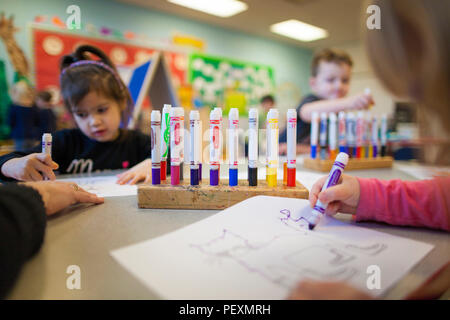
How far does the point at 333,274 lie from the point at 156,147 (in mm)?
320

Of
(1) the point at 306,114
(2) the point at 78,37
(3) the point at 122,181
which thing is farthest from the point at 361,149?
(2) the point at 78,37

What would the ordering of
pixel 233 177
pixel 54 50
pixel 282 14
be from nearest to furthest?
1. pixel 233 177
2. pixel 54 50
3. pixel 282 14

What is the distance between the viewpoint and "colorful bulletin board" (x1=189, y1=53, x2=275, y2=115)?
9.70 ft

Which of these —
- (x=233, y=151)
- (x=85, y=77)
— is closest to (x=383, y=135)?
(x=233, y=151)

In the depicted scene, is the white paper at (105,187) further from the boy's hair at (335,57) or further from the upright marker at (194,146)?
the boy's hair at (335,57)

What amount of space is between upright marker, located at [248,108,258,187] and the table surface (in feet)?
0.29

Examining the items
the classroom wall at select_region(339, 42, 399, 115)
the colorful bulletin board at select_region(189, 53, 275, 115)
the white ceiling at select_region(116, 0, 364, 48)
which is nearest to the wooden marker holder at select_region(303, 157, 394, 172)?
the classroom wall at select_region(339, 42, 399, 115)

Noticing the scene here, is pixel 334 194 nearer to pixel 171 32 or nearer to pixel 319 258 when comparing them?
pixel 319 258

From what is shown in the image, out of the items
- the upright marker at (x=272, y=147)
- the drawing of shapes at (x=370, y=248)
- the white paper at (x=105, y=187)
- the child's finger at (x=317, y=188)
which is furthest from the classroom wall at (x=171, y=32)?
the drawing of shapes at (x=370, y=248)

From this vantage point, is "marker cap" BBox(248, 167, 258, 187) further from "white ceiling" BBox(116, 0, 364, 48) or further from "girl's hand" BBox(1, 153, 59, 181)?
"white ceiling" BBox(116, 0, 364, 48)

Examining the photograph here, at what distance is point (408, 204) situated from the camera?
38cm

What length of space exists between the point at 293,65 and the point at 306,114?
9.41 ft

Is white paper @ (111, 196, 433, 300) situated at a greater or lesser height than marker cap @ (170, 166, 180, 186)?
lesser

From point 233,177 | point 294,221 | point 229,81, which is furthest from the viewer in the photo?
point 229,81
